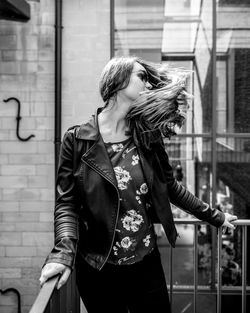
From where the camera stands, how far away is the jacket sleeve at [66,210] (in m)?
2.18

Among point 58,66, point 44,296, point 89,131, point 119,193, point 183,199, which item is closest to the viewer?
point 44,296

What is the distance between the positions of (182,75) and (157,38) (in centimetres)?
293

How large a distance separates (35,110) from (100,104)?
0.71 metres

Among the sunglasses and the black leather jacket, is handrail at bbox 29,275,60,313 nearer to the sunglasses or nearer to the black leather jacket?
the black leather jacket

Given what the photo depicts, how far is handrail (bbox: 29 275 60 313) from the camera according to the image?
6.18 ft

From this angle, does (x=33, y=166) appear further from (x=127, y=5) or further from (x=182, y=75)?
(x=182, y=75)

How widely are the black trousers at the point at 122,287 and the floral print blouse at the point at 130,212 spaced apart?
0.06m

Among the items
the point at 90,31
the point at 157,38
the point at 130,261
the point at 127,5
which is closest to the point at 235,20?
the point at 157,38

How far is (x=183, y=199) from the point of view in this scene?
262cm

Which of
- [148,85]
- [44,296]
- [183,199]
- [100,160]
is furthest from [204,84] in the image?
[44,296]

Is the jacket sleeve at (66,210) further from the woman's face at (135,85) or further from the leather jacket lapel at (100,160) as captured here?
the woman's face at (135,85)

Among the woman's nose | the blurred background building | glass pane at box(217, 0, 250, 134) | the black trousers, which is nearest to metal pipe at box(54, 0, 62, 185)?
the blurred background building

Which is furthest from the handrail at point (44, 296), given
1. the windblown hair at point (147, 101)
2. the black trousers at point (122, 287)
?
the windblown hair at point (147, 101)

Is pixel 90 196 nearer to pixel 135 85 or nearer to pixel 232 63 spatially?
pixel 135 85
